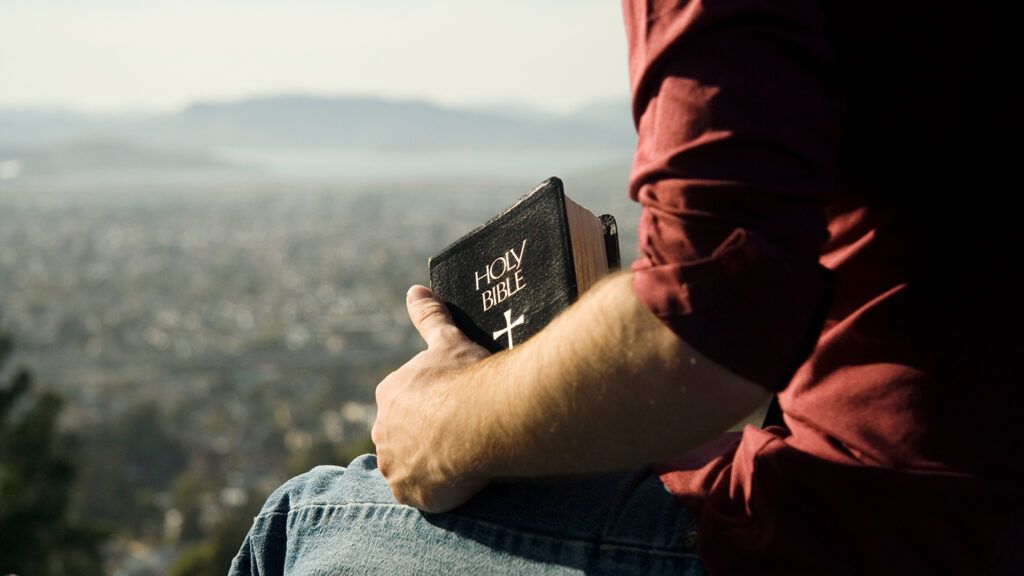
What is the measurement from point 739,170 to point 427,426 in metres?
0.42

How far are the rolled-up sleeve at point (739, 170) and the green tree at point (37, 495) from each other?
28.6 ft

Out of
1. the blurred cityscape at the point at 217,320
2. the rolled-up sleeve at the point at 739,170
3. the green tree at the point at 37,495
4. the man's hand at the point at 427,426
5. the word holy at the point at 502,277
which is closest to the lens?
the rolled-up sleeve at the point at 739,170

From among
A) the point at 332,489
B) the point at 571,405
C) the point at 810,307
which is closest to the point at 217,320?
the point at 332,489

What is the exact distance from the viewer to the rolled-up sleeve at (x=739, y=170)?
32.2 inches

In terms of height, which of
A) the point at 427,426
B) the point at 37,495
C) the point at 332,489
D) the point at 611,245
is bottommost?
the point at 37,495

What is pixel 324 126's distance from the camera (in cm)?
5484

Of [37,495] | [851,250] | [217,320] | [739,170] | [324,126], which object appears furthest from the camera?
[324,126]

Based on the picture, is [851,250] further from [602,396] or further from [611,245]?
[611,245]

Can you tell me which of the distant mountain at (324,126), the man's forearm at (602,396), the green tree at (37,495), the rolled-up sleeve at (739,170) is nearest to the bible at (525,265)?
the man's forearm at (602,396)

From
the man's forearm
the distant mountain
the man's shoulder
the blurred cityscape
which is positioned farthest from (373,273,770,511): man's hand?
the distant mountain

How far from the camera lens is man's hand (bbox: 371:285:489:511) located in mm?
1084

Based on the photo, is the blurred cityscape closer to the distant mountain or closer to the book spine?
the book spine

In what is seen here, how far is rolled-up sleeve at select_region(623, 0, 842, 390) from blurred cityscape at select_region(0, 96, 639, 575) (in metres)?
1.20

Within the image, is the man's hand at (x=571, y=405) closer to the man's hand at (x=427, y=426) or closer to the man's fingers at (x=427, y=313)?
the man's hand at (x=427, y=426)
